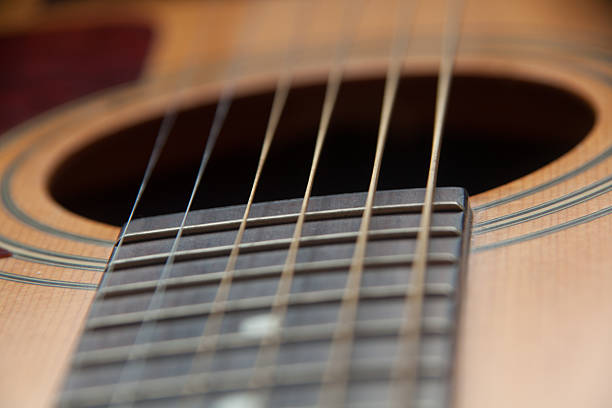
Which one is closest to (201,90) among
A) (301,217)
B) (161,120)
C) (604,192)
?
(161,120)

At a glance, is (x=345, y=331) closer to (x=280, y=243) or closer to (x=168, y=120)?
(x=280, y=243)

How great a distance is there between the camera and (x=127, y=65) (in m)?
1.06

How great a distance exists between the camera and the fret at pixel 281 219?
0.60 metres

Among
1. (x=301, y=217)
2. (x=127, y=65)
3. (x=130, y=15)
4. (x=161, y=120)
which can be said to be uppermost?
(x=130, y=15)

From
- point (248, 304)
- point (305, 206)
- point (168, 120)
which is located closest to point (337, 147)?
point (168, 120)

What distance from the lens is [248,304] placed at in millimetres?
530

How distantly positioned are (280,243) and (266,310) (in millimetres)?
75

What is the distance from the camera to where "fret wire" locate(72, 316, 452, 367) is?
485 mm

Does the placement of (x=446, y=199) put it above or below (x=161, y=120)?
below

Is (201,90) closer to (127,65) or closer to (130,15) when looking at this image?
(127,65)

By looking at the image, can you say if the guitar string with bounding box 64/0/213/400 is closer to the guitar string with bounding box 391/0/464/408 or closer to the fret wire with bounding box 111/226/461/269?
the fret wire with bounding box 111/226/461/269

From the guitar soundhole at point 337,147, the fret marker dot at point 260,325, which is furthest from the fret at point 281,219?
the guitar soundhole at point 337,147

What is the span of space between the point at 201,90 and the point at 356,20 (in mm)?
233

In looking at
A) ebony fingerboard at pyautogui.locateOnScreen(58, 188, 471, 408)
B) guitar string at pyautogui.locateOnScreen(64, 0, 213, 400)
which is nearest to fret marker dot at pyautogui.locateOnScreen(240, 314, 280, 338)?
ebony fingerboard at pyautogui.locateOnScreen(58, 188, 471, 408)
